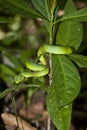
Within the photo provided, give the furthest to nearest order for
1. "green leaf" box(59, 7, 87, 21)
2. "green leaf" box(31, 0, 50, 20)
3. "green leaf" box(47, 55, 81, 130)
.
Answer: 1. "green leaf" box(31, 0, 50, 20)
2. "green leaf" box(59, 7, 87, 21)
3. "green leaf" box(47, 55, 81, 130)

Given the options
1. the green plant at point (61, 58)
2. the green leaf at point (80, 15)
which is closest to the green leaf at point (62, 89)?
the green plant at point (61, 58)

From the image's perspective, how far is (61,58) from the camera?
1765 mm

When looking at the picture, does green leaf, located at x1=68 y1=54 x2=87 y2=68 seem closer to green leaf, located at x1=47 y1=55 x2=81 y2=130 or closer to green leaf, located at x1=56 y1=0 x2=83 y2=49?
green leaf, located at x1=47 y1=55 x2=81 y2=130

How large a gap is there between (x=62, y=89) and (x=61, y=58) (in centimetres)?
22

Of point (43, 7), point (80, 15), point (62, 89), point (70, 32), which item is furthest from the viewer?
point (70, 32)

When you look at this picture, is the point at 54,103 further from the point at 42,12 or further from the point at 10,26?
the point at 10,26

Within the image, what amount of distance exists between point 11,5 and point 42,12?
0.20 metres

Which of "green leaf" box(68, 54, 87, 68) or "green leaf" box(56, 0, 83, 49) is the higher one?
"green leaf" box(56, 0, 83, 49)

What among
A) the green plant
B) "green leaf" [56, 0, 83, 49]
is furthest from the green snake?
"green leaf" [56, 0, 83, 49]

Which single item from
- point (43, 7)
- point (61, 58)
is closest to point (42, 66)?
point (61, 58)

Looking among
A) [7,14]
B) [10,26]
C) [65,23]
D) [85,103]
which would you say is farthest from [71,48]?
[10,26]

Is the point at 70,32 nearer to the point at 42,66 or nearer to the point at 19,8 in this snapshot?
the point at 42,66

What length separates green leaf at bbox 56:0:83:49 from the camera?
1.94 metres

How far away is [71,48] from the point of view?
6.29ft
